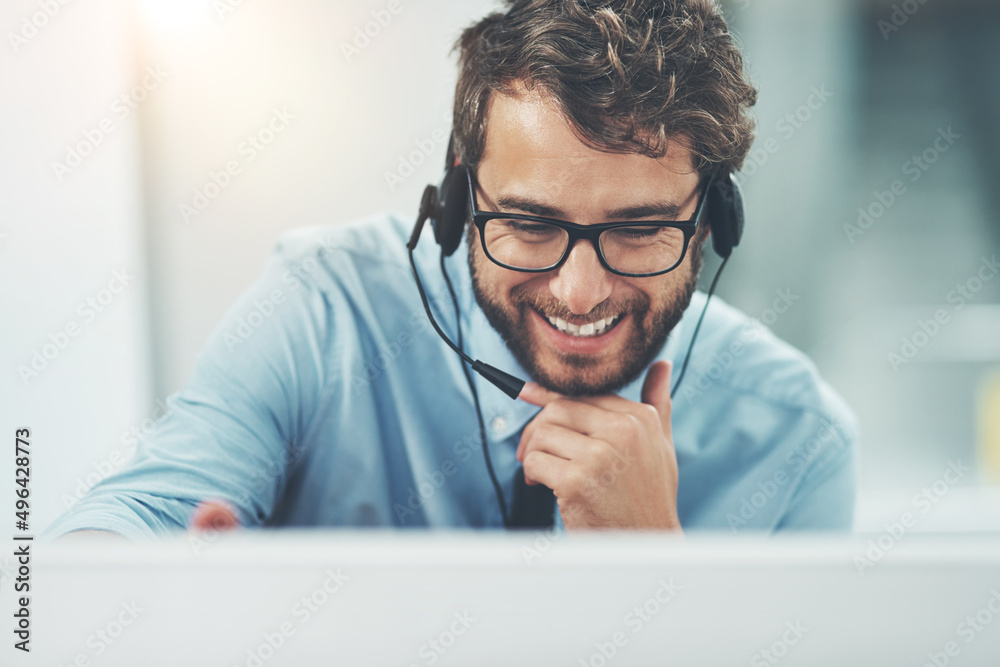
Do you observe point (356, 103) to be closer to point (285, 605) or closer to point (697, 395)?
point (697, 395)

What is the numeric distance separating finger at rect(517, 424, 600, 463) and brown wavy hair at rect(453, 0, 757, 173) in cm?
37

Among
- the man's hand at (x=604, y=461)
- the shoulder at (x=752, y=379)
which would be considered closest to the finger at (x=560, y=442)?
the man's hand at (x=604, y=461)

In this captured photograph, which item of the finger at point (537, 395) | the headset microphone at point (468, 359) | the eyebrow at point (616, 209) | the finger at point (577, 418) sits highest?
the eyebrow at point (616, 209)

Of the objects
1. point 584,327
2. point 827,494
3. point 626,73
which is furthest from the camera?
point 827,494

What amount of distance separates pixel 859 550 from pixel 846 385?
958 mm

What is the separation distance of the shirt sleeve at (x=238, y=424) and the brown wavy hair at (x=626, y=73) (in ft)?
1.29

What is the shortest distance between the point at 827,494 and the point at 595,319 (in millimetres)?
492

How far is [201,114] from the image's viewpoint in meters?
1.14

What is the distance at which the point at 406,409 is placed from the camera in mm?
1079

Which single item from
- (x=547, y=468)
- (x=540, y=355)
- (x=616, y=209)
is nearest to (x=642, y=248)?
(x=616, y=209)

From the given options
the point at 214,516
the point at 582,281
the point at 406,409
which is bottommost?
the point at 214,516

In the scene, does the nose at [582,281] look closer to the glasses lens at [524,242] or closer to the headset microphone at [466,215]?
the glasses lens at [524,242]

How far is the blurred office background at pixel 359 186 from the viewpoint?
98 centimetres

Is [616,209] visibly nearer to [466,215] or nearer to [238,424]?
[466,215]
